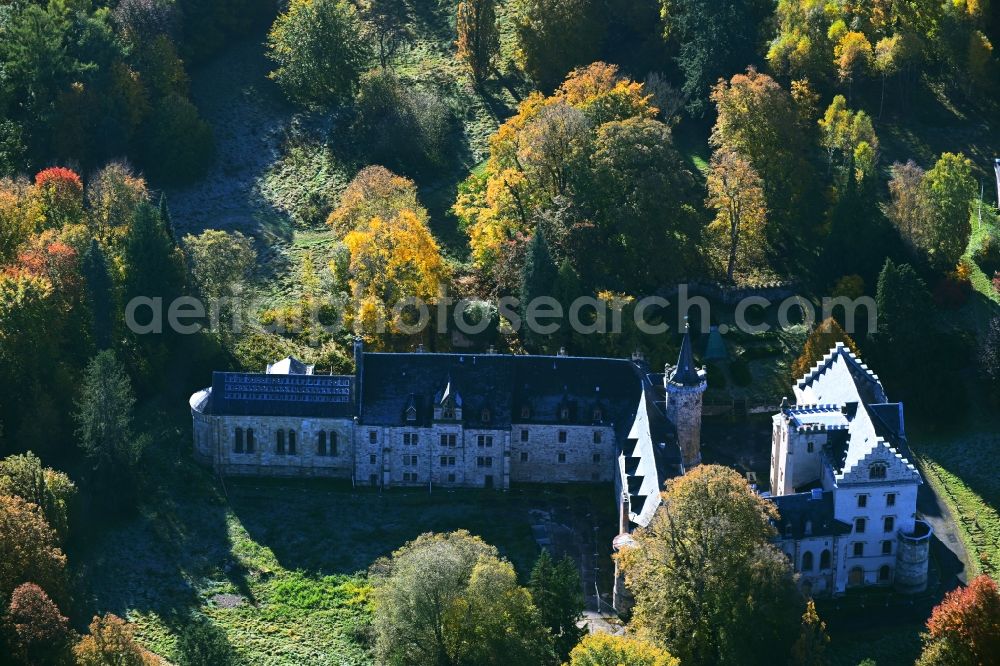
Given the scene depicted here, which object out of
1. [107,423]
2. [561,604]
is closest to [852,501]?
[561,604]

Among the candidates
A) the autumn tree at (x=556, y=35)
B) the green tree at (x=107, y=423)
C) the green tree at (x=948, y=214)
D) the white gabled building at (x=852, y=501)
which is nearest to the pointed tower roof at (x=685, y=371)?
the white gabled building at (x=852, y=501)

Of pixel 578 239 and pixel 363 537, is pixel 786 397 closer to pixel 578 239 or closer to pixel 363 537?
pixel 578 239

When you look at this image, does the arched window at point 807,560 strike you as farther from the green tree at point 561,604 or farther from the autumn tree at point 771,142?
the autumn tree at point 771,142

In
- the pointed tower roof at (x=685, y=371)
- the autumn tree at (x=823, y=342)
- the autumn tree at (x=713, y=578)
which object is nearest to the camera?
the autumn tree at (x=713, y=578)

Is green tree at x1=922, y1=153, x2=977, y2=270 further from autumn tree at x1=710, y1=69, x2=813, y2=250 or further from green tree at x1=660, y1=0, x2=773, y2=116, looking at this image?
green tree at x1=660, y1=0, x2=773, y2=116

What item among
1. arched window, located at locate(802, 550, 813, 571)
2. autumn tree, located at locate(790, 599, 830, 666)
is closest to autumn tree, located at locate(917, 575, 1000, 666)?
autumn tree, located at locate(790, 599, 830, 666)

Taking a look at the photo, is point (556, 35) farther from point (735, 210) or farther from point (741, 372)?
point (741, 372)
